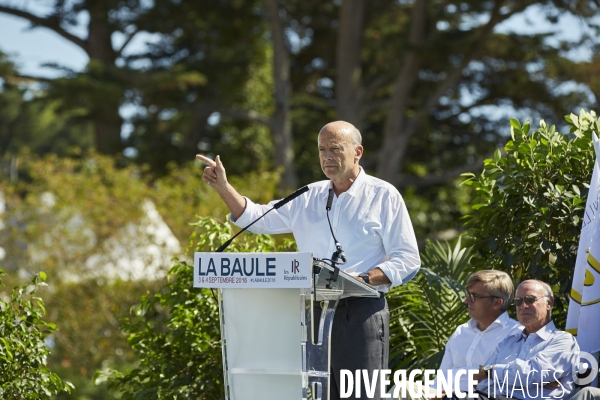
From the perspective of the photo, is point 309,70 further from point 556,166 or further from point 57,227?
point 556,166

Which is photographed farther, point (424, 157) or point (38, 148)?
point (38, 148)

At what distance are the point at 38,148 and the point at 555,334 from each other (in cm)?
4143

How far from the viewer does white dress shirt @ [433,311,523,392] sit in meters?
4.77

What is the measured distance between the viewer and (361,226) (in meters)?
4.38

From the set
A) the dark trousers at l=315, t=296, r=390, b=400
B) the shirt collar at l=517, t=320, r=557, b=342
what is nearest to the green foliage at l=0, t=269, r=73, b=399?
the dark trousers at l=315, t=296, r=390, b=400

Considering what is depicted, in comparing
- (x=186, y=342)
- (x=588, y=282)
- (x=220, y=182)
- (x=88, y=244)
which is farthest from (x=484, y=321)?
(x=88, y=244)

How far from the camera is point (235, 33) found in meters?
21.1

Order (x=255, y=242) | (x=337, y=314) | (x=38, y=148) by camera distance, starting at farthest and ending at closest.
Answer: (x=38, y=148)
(x=255, y=242)
(x=337, y=314)

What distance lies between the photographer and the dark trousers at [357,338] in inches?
170

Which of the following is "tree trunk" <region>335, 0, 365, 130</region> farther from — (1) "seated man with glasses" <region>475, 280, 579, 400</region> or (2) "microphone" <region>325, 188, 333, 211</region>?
(2) "microphone" <region>325, 188, 333, 211</region>

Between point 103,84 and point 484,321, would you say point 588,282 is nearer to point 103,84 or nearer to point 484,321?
point 484,321

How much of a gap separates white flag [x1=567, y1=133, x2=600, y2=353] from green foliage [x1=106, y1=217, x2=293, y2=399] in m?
2.01

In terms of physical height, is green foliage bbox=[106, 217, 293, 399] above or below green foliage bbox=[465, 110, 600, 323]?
below

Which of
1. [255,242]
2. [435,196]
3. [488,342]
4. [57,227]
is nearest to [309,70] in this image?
[435,196]
